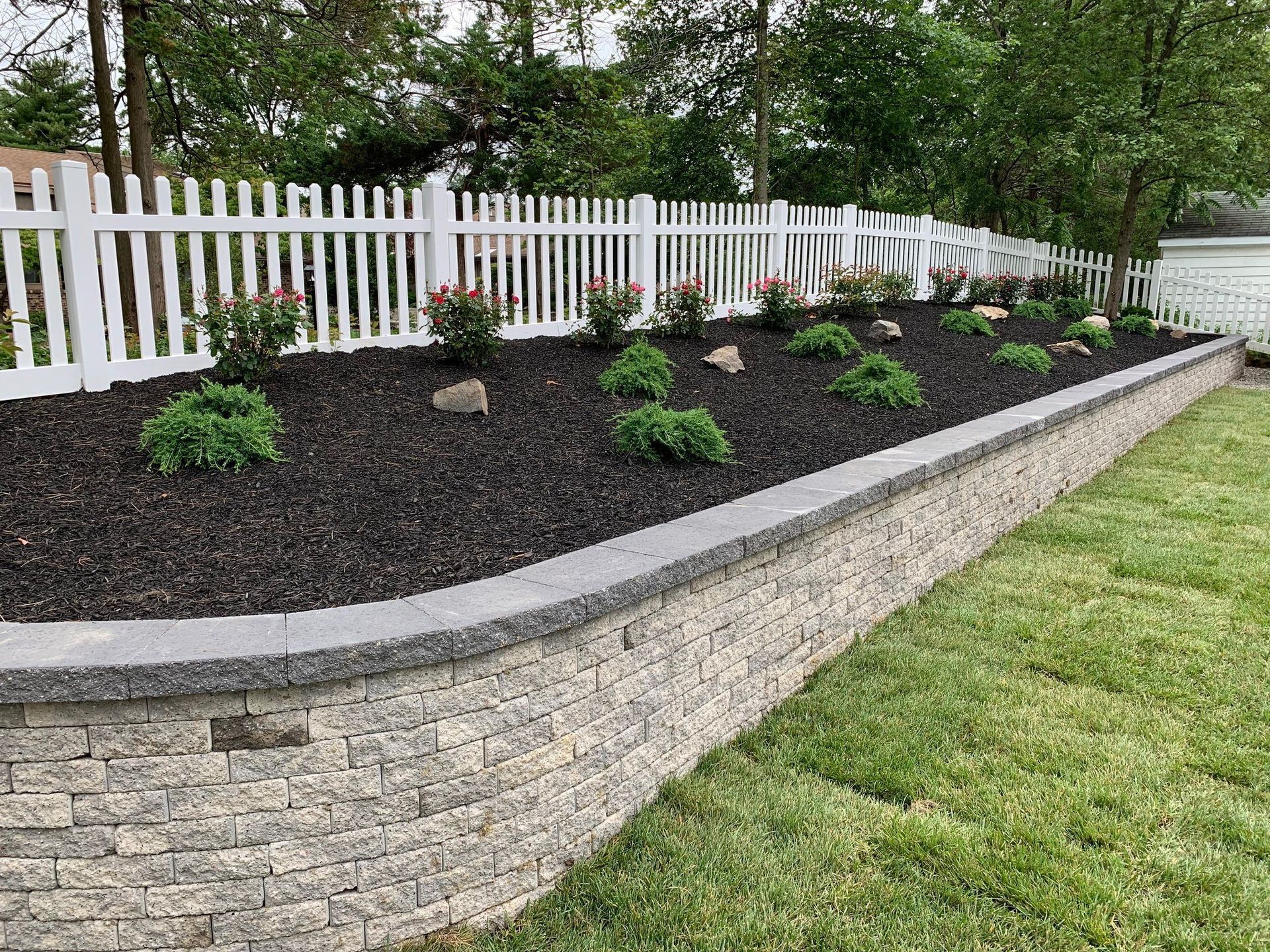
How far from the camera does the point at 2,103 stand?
22234mm

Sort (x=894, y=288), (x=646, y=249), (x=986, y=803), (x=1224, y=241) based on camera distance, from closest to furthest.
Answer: (x=986, y=803)
(x=646, y=249)
(x=894, y=288)
(x=1224, y=241)

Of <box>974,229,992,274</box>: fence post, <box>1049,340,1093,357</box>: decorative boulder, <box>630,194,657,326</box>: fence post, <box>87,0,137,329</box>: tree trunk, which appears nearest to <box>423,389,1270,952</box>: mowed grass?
<box>630,194,657,326</box>: fence post

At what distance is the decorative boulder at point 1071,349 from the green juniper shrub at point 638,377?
5.65 meters

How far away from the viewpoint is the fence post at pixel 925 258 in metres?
12.9

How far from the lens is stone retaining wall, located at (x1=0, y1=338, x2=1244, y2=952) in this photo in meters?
1.88

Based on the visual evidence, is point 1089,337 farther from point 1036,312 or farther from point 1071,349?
point 1036,312

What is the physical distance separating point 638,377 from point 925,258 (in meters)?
8.91

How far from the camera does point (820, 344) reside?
7492mm

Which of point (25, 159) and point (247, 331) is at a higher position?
point (25, 159)

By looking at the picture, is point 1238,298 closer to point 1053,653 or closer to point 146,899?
point 1053,653

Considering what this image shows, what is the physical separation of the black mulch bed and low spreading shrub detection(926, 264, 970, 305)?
695cm

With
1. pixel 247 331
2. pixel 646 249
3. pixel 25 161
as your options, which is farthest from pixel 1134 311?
pixel 25 161

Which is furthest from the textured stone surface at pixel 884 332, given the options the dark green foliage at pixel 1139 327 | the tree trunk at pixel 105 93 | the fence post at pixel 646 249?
the tree trunk at pixel 105 93

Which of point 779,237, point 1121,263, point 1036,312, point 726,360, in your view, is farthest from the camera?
point 1121,263
